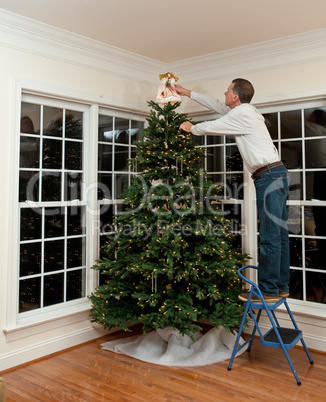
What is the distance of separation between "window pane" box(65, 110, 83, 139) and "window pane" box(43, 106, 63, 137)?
79mm

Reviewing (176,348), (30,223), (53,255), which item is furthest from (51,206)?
(176,348)

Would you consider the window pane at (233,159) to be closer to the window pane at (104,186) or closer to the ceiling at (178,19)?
the ceiling at (178,19)

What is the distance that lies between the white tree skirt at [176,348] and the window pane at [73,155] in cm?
173

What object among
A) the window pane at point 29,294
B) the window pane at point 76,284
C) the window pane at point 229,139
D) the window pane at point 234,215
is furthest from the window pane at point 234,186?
the window pane at point 29,294

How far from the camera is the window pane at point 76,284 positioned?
3879 millimetres

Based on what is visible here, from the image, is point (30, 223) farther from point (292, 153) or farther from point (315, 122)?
point (315, 122)

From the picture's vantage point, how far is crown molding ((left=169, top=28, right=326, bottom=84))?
3674mm

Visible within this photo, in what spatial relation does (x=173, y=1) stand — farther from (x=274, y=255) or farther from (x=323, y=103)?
(x=274, y=255)

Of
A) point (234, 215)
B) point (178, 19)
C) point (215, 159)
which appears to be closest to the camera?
point (178, 19)

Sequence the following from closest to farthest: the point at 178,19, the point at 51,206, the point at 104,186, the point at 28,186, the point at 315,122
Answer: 1. the point at 178,19
2. the point at 28,186
3. the point at 51,206
4. the point at 315,122
5. the point at 104,186

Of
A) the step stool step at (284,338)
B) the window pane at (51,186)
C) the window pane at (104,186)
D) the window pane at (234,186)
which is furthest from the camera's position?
the window pane at (234,186)

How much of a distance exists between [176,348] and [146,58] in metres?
2.95

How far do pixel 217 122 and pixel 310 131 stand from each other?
41.8 inches

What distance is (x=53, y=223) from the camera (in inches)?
147
